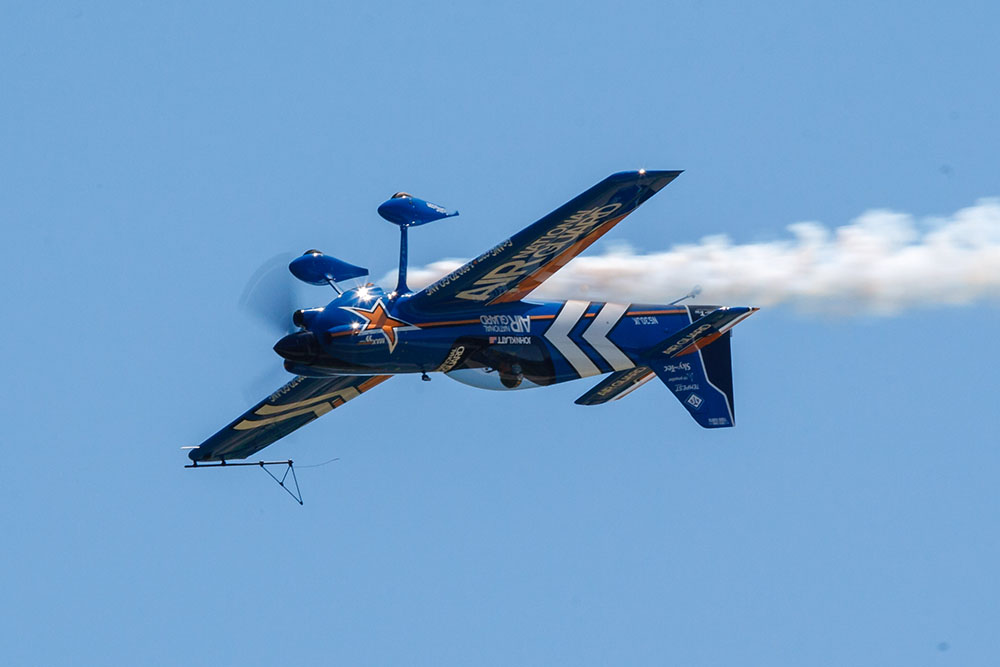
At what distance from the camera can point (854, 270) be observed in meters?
36.3

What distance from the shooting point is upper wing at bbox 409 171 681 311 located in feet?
103

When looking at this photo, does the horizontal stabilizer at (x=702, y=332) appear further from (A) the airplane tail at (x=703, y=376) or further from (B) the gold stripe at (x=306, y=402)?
(B) the gold stripe at (x=306, y=402)

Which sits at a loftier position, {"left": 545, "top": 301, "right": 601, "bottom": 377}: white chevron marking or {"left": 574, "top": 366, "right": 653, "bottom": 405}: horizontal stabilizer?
{"left": 545, "top": 301, "right": 601, "bottom": 377}: white chevron marking

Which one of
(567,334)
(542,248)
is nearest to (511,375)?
(567,334)

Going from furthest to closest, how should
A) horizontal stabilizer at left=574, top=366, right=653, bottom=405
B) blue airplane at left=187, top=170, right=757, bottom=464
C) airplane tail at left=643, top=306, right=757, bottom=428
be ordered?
1. horizontal stabilizer at left=574, top=366, right=653, bottom=405
2. airplane tail at left=643, top=306, right=757, bottom=428
3. blue airplane at left=187, top=170, right=757, bottom=464

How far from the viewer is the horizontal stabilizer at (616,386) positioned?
1426 inches

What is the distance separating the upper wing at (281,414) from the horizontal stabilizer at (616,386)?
5072mm

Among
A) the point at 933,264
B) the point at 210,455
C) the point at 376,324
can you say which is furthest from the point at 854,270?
the point at 210,455

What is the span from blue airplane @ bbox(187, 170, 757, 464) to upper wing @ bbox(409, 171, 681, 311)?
3cm

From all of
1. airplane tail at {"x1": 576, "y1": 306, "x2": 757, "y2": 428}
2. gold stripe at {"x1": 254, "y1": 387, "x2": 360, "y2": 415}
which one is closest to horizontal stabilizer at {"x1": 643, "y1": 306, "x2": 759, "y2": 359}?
airplane tail at {"x1": 576, "y1": 306, "x2": 757, "y2": 428}

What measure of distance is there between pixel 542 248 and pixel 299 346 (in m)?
5.46

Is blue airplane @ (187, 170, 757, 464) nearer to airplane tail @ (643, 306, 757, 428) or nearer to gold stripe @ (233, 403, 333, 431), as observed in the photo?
airplane tail @ (643, 306, 757, 428)

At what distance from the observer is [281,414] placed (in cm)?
3897

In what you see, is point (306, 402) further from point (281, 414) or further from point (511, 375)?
point (511, 375)
